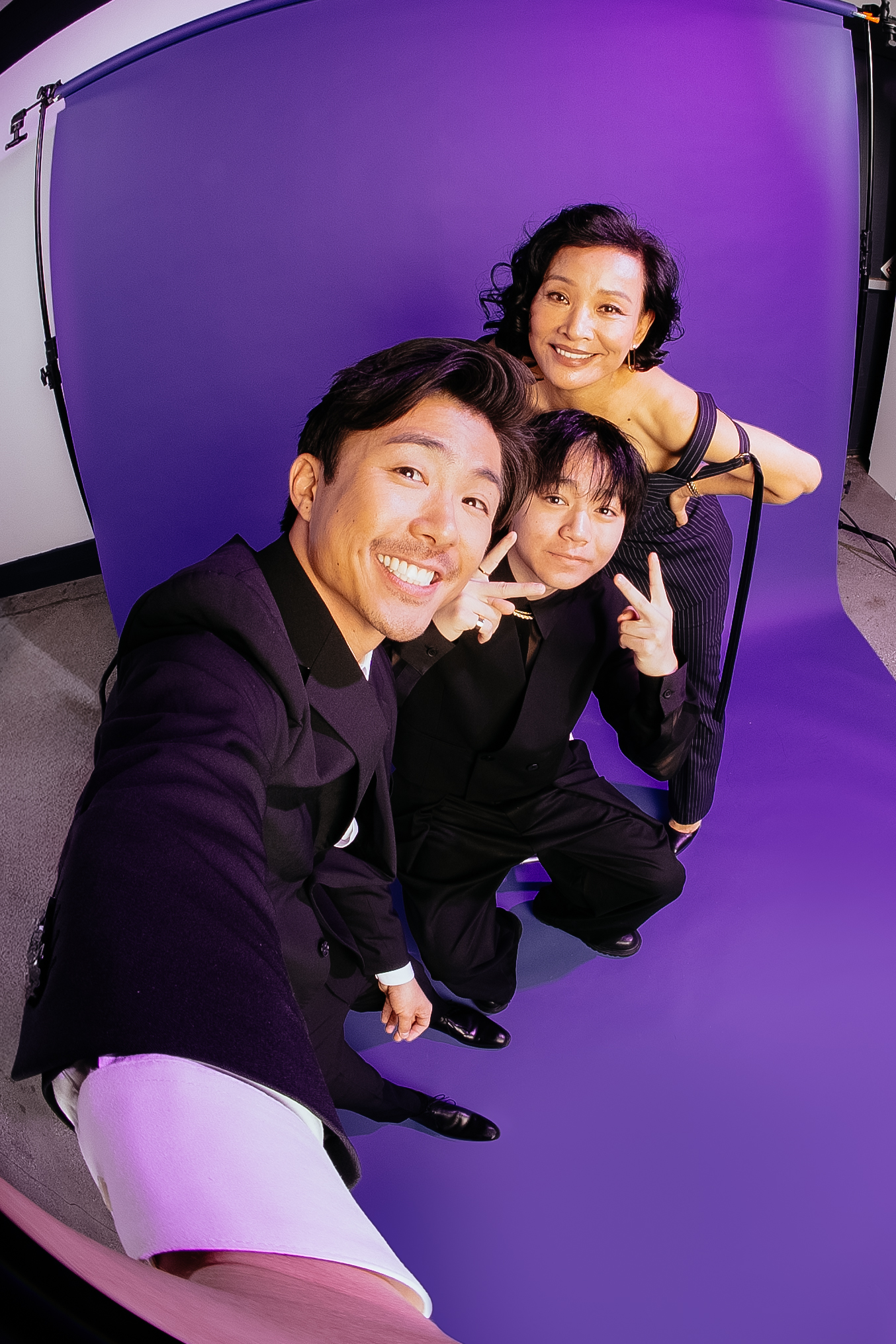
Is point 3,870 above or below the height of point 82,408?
below

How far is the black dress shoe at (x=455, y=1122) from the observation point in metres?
1.31

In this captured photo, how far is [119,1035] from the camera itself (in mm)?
560

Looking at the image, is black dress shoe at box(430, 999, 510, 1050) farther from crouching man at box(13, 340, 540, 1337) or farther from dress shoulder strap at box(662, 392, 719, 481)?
dress shoulder strap at box(662, 392, 719, 481)

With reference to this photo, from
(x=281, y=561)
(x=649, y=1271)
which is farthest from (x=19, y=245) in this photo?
(x=649, y=1271)

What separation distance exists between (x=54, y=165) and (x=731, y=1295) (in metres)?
1.85

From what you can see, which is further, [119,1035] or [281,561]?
[281,561]

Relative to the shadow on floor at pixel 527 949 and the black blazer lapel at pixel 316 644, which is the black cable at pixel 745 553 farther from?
the black blazer lapel at pixel 316 644

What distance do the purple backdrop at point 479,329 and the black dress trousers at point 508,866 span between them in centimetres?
11

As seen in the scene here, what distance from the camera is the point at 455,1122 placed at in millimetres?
1332

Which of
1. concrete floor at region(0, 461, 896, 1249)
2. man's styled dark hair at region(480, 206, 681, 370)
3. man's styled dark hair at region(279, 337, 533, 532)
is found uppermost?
man's styled dark hair at region(480, 206, 681, 370)

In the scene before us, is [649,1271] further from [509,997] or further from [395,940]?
[395,940]

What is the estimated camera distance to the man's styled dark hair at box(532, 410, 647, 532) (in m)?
1.07

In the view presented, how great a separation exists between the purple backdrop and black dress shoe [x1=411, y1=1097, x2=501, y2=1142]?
0.02m

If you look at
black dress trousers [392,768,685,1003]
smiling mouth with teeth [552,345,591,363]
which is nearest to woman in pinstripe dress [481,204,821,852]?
smiling mouth with teeth [552,345,591,363]
